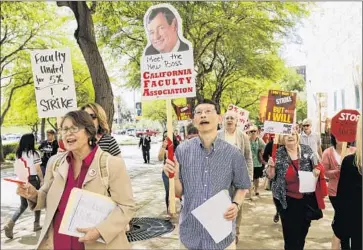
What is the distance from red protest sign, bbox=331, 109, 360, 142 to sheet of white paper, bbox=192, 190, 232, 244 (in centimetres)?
218

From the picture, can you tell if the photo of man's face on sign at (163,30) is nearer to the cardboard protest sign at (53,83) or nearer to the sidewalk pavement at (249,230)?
the cardboard protest sign at (53,83)

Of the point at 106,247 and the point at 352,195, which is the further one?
the point at 352,195

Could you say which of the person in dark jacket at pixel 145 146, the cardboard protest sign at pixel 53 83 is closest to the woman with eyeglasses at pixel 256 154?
the cardboard protest sign at pixel 53 83

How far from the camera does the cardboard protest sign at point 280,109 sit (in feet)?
22.4

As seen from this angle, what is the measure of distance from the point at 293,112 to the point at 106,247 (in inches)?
191

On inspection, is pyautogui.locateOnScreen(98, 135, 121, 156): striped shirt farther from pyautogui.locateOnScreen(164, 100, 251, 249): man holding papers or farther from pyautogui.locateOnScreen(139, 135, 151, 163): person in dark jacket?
pyautogui.locateOnScreen(139, 135, 151, 163): person in dark jacket

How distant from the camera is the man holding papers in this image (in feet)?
10.4

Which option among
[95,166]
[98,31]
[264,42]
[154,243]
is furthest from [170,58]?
[264,42]

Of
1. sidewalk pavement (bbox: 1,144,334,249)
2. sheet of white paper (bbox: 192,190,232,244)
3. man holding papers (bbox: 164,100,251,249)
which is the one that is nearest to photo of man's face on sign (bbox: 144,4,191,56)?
man holding papers (bbox: 164,100,251,249)

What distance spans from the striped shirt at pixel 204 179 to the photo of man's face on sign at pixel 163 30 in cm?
126

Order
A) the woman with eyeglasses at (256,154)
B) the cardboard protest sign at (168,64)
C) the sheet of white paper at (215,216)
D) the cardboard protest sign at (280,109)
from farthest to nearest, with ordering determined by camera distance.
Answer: the woman with eyeglasses at (256,154), the cardboard protest sign at (280,109), the cardboard protest sign at (168,64), the sheet of white paper at (215,216)

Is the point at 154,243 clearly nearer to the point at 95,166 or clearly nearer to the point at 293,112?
the point at 293,112

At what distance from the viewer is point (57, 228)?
2793 millimetres

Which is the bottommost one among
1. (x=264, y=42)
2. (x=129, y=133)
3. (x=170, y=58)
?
(x=129, y=133)
